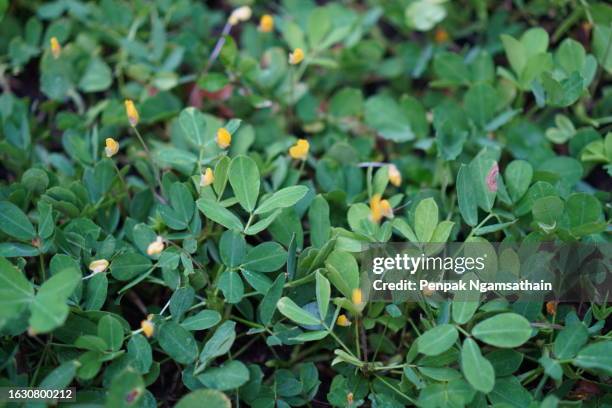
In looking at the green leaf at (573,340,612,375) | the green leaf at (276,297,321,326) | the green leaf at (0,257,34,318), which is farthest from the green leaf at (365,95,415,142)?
the green leaf at (0,257,34,318)

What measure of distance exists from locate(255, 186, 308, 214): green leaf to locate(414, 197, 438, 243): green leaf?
0.80ft

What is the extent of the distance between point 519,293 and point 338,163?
0.56 meters

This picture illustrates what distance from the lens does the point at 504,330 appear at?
1177 mm

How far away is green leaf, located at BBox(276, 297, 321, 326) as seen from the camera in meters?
1.25

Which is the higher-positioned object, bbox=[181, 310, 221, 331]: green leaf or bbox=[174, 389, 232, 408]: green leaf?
bbox=[181, 310, 221, 331]: green leaf

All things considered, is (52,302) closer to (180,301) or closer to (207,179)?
(180,301)

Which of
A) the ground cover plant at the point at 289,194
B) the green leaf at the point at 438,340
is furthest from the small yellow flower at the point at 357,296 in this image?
the green leaf at the point at 438,340

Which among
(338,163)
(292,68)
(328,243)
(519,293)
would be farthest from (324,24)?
(519,293)

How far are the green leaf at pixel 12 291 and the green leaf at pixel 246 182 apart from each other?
17.5 inches

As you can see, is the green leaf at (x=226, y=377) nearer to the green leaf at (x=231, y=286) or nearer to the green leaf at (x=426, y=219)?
the green leaf at (x=231, y=286)

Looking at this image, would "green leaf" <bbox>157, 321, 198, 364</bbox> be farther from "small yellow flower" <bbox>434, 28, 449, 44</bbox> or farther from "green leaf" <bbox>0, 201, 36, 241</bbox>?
"small yellow flower" <bbox>434, 28, 449, 44</bbox>

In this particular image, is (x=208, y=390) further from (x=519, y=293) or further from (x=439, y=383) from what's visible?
(x=519, y=293)

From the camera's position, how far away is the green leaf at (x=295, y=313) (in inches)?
49.3

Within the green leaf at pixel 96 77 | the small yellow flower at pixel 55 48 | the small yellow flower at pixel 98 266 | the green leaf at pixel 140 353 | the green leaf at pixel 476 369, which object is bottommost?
the green leaf at pixel 140 353
